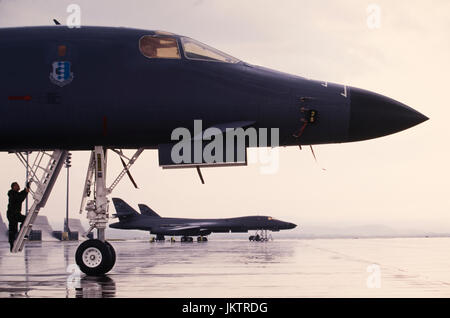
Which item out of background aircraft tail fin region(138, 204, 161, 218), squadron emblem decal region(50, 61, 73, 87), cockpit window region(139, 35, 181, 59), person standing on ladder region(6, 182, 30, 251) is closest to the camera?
squadron emblem decal region(50, 61, 73, 87)

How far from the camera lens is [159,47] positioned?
41.5 ft

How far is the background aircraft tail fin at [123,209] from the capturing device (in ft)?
216

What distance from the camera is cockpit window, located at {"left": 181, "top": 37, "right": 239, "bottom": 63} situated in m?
12.6

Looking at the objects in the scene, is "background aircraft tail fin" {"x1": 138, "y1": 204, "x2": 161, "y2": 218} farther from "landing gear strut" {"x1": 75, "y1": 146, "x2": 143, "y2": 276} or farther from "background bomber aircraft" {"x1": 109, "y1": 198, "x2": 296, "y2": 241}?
"landing gear strut" {"x1": 75, "y1": 146, "x2": 143, "y2": 276}

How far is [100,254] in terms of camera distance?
40.5ft

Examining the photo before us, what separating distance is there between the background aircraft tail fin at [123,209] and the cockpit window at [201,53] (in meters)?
54.4

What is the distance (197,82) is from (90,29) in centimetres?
290

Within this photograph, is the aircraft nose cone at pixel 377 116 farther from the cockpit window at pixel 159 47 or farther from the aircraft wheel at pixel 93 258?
the aircraft wheel at pixel 93 258

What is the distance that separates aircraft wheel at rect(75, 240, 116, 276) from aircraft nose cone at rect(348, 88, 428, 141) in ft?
18.6

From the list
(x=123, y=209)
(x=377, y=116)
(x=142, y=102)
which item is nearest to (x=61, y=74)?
(x=142, y=102)

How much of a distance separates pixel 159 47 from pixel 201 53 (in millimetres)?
916

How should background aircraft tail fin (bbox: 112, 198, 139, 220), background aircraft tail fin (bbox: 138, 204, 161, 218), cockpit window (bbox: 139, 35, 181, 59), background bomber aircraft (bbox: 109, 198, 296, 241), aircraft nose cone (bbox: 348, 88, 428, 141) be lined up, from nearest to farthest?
1. aircraft nose cone (bbox: 348, 88, 428, 141)
2. cockpit window (bbox: 139, 35, 181, 59)
3. background bomber aircraft (bbox: 109, 198, 296, 241)
4. background aircraft tail fin (bbox: 112, 198, 139, 220)
5. background aircraft tail fin (bbox: 138, 204, 161, 218)

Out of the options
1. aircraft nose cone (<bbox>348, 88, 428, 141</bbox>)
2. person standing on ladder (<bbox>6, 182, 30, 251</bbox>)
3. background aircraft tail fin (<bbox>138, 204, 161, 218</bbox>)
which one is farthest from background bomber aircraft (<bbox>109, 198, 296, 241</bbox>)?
aircraft nose cone (<bbox>348, 88, 428, 141</bbox>)
